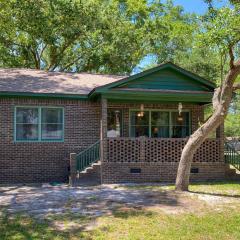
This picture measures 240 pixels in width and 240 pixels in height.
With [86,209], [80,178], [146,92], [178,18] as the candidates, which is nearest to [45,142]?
[80,178]

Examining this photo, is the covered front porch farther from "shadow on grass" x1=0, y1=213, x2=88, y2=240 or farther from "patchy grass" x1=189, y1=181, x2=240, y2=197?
"shadow on grass" x1=0, y1=213, x2=88, y2=240

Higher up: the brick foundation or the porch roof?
the porch roof

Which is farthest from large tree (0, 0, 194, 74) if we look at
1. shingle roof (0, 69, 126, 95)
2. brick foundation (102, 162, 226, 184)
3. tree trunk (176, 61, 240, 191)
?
tree trunk (176, 61, 240, 191)

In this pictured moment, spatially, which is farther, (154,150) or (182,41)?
(182,41)

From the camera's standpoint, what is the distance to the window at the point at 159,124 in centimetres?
1758

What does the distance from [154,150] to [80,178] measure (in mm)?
3065

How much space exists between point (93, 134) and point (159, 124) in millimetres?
3148

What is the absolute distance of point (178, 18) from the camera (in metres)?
38.9

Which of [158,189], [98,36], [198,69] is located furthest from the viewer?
[198,69]

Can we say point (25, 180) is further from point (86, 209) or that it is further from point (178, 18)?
point (178, 18)

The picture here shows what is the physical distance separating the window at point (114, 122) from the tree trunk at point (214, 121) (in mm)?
5388

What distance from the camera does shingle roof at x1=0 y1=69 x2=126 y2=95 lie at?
16.1 meters

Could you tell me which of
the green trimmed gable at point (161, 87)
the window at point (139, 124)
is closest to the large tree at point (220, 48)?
the green trimmed gable at point (161, 87)

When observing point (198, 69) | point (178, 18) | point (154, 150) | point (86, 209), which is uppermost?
point (178, 18)
